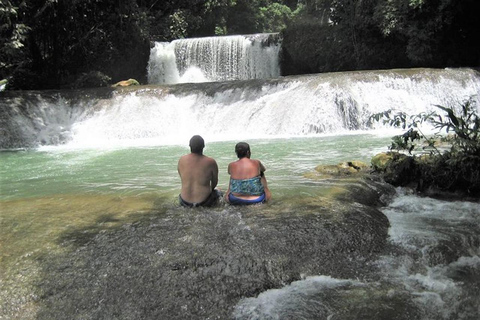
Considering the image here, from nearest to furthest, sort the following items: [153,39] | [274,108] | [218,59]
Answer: [274,108] → [218,59] → [153,39]

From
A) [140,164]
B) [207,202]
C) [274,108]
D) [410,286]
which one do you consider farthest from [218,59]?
[410,286]

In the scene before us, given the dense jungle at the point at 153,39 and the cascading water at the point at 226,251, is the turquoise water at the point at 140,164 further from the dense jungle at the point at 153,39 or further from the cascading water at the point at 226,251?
the dense jungle at the point at 153,39

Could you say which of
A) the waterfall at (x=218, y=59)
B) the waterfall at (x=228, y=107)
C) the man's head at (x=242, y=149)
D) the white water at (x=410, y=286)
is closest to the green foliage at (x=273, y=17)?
the waterfall at (x=218, y=59)

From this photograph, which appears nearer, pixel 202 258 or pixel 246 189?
pixel 202 258

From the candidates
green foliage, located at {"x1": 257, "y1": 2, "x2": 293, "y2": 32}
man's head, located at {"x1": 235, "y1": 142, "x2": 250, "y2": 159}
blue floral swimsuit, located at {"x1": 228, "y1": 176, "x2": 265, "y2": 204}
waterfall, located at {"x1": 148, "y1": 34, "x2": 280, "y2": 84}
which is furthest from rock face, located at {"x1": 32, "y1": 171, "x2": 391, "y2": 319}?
green foliage, located at {"x1": 257, "y1": 2, "x2": 293, "y2": 32}

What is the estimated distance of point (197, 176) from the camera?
473cm

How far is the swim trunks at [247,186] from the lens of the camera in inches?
186

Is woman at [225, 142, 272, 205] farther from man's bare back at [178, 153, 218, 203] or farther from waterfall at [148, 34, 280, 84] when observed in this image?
waterfall at [148, 34, 280, 84]

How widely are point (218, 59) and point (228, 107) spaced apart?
797 cm

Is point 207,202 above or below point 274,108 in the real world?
below

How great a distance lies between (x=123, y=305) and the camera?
3.00 meters

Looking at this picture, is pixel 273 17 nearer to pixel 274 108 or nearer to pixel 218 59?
pixel 218 59

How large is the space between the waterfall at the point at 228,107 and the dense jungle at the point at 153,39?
274 centimetres

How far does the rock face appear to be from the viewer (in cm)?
302
